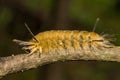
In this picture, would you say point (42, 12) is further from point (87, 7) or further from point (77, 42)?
point (77, 42)

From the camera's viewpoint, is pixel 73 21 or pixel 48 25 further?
pixel 73 21

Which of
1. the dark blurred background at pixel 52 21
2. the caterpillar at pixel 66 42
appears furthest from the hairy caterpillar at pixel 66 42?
the dark blurred background at pixel 52 21

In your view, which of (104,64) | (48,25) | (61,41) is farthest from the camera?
(104,64)

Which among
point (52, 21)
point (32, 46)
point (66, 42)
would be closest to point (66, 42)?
point (66, 42)

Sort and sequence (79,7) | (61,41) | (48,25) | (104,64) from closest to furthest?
1. (61,41)
2. (48,25)
3. (79,7)
4. (104,64)

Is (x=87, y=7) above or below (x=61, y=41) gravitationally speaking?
above

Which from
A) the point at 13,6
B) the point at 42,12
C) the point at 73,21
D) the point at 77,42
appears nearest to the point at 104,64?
the point at 73,21

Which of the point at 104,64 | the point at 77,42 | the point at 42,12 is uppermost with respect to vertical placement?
the point at 42,12

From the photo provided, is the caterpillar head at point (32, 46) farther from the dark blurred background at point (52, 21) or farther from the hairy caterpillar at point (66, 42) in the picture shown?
the dark blurred background at point (52, 21)

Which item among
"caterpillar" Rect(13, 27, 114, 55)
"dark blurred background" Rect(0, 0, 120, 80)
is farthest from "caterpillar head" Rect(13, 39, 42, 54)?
"dark blurred background" Rect(0, 0, 120, 80)
